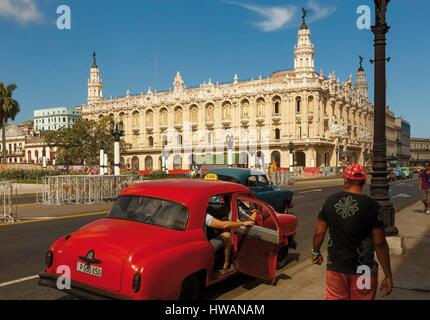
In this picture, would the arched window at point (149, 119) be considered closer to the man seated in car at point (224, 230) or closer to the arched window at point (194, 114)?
the arched window at point (194, 114)

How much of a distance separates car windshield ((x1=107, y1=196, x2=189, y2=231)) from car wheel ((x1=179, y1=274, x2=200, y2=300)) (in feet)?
2.07

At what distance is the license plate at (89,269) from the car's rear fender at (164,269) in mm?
370

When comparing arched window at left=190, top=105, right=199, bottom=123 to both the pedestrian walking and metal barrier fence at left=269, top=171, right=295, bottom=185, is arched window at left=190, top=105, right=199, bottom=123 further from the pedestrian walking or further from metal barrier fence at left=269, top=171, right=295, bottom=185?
the pedestrian walking

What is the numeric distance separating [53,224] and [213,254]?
9.28m

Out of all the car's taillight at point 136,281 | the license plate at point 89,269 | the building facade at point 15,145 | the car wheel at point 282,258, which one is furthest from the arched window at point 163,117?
the car's taillight at point 136,281

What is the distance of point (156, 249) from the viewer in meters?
4.73

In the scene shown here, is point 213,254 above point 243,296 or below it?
above

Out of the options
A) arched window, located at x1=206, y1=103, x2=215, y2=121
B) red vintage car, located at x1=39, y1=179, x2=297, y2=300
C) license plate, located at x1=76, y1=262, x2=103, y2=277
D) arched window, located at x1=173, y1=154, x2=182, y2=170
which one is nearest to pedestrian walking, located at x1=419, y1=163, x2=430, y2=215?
red vintage car, located at x1=39, y1=179, x2=297, y2=300

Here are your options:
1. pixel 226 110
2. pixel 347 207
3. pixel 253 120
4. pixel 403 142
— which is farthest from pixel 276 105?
pixel 403 142

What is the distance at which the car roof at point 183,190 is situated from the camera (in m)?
5.62

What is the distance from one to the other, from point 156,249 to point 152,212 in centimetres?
93
